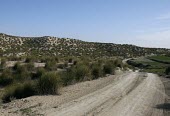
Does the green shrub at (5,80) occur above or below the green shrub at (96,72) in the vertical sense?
below

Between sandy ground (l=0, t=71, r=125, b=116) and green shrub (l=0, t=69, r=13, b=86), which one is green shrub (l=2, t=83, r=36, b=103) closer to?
sandy ground (l=0, t=71, r=125, b=116)

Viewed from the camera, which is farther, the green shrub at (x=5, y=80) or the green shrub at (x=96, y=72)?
the green shrub at (x=96, y=72)

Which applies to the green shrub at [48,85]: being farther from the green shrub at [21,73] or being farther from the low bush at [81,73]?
the green shrub at [21,73]

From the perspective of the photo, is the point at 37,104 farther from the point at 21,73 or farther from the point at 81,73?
the point at 21,73

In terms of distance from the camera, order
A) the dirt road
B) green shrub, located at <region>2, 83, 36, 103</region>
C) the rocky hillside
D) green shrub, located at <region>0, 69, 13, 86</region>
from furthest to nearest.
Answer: the rocky hillside → green shrub, located at <region>0, 69, 13, 86</region> → green shrub, located at <region>2, 83, 36, 103</region> → the dirt road

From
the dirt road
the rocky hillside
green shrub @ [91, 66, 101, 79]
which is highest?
the dirt road

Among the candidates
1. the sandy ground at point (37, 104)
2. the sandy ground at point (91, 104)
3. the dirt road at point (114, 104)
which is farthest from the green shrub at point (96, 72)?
the sandy ground at point (37, 104)

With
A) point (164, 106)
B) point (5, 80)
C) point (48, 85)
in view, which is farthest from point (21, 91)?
point (5, 80)

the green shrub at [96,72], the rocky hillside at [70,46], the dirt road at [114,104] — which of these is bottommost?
the rocky hillside at [70,46]

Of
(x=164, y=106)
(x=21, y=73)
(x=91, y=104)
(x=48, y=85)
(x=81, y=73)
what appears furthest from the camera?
(x=21, y=73)

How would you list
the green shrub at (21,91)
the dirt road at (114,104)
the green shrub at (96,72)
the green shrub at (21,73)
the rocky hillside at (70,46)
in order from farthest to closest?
the rocky hillside at (70,46) → the green shrub at (96,72) → the green shrub at (21,73) → the green shrub at (21,91) → the dirt road at (114,104)

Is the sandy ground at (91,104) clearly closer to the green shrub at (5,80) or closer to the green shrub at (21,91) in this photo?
the green shrub at (21,91)

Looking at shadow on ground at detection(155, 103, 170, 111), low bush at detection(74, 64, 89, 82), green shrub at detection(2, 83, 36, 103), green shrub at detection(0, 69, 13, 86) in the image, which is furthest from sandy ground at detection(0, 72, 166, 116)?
green shrub at detection(0, 69, 13, 86)

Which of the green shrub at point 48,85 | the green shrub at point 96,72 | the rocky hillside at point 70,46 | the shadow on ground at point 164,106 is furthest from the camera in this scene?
the rocky hillside at point 70,46
